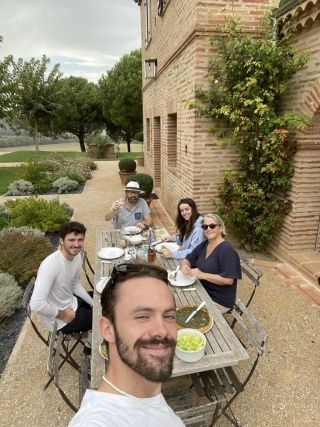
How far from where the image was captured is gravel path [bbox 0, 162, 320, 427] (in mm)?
2807

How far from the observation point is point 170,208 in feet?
27.9

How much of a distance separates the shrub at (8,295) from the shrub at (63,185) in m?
7.55

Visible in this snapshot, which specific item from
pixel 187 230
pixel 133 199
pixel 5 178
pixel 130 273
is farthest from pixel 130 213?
pixel 5 178

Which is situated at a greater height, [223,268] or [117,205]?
[117,205]

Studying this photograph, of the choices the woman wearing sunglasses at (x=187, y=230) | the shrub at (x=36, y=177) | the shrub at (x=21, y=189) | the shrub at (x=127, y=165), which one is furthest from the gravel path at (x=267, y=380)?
the shrub at (x=127, y=165)

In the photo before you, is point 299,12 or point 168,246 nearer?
point 168,246

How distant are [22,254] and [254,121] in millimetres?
4707

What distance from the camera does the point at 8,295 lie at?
423 centimetres

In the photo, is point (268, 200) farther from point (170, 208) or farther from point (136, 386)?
point (136, 386)

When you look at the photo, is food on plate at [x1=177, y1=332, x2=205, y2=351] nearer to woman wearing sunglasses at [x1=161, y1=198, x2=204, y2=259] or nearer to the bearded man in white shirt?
the bearded man in white shirt

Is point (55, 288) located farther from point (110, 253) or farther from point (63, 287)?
point (110, 253)

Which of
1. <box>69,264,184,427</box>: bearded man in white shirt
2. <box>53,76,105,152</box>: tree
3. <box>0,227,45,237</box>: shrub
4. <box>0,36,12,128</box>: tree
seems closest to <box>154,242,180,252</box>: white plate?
<box>69,264,184,427</box>: bearded man in white shirt

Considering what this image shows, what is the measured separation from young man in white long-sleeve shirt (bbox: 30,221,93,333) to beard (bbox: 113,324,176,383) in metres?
1.96

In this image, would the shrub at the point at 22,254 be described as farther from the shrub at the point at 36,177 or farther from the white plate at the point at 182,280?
the shrub at the point at 36,177
